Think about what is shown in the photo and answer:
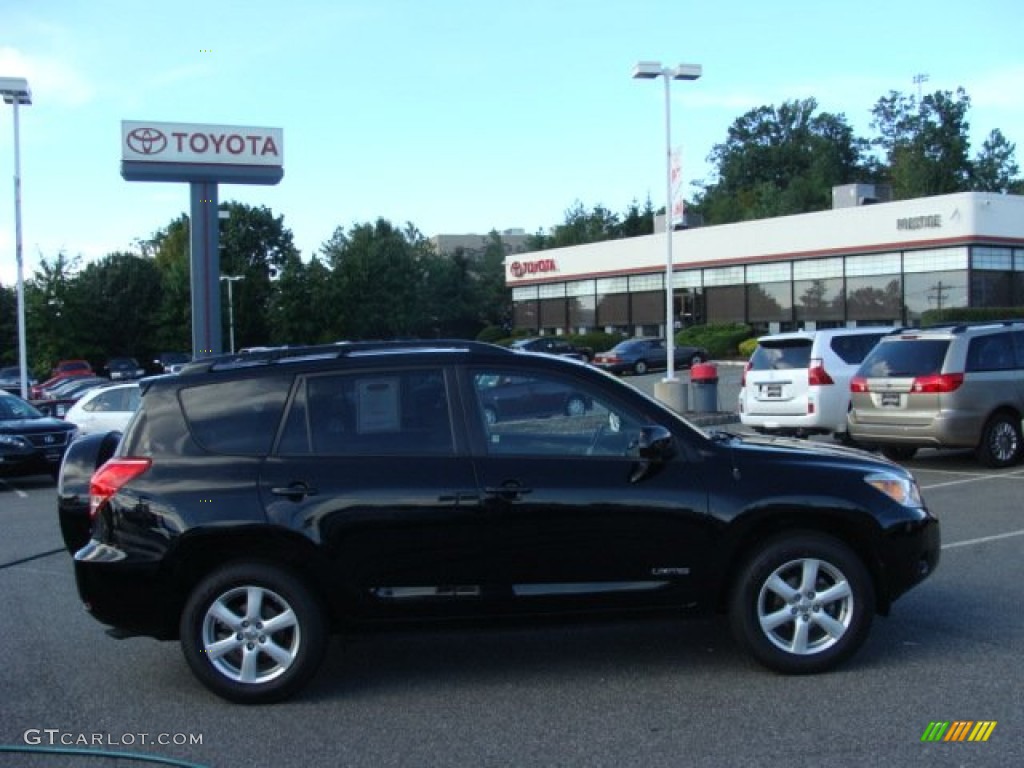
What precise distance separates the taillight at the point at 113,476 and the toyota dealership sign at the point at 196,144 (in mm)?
30171

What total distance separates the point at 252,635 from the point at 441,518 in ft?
3.65

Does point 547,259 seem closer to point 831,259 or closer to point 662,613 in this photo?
point 831,259

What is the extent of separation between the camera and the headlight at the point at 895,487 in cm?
591

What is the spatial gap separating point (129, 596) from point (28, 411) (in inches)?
498

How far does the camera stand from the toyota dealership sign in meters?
33.7

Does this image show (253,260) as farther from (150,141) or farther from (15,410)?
(15,410)

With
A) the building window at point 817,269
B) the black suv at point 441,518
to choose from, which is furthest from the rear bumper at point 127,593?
the building window at point 817,269

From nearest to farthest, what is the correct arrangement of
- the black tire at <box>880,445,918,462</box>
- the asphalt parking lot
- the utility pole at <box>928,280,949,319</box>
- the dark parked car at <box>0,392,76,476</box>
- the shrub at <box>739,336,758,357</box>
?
the asphalt parking lot < the black tire at <box>880,445,918,462</box> < the dark parked car at <box>0,392,76,476</box> < the utility pole at <box>928,280,949,319</box> < the shrub at <box>739,336,758,357</box>

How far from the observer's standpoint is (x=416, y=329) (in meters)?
76.3

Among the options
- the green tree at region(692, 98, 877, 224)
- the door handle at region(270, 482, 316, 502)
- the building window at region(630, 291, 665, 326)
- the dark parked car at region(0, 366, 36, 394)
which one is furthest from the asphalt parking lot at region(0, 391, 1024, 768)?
the green tree at region(692, 98, 877, 224)

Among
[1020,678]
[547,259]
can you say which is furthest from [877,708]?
[547,259]

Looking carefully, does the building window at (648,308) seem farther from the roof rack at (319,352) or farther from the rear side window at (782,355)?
the roof rack at (319,352)

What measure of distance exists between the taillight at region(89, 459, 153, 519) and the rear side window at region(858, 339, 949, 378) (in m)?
10.5

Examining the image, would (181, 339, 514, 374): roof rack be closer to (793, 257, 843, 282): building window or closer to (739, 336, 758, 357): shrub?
(739, 336, 758, 357): shrub
